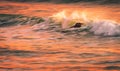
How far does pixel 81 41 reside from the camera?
43.1 ft

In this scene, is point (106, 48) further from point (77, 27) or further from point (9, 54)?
point (77, 27)

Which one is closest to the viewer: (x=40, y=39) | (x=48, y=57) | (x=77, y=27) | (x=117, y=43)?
(x=48, y=57)

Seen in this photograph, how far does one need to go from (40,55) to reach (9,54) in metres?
1.04

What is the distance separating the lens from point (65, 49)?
11727 millimetres

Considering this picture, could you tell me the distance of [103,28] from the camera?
15445 mm

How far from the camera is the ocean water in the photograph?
945 centimetres


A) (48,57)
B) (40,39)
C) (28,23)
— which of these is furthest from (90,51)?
(28,23)

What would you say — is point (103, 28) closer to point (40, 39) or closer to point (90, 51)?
point (40, 39)

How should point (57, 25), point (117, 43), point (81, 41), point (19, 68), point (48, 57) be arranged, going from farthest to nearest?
point (57, 25) → point (81, 41) → point (117, 43) → point (48, 57) → point (19, 68)

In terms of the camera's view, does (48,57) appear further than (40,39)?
No

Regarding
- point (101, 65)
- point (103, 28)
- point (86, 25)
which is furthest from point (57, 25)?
point (101, 65)

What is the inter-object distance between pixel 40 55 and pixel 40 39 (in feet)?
10.5

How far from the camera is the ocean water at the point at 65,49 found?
9.45 m

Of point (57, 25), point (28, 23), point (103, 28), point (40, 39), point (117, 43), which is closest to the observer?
point (117, 43)
